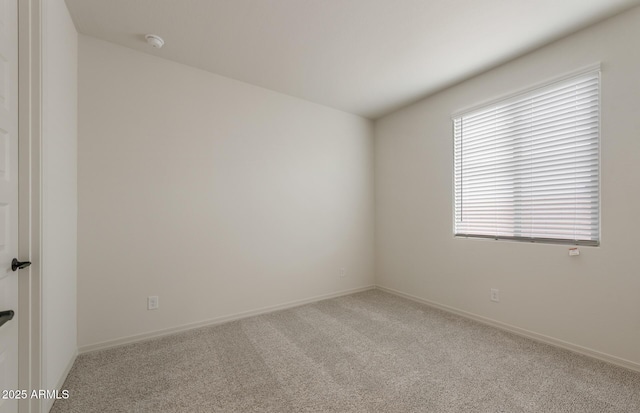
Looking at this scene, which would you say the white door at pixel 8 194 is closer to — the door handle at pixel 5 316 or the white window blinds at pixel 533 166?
the door handle at pixel 5 316

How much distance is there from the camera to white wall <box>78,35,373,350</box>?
223 cm

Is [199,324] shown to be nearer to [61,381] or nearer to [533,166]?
[61,381]

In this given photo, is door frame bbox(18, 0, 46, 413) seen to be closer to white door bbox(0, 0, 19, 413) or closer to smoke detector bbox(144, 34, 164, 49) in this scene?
white door bbox(0, 0, 19, 413)

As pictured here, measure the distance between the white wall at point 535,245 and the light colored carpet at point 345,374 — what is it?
301mm

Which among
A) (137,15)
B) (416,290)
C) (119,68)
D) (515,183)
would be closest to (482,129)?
(515,183)

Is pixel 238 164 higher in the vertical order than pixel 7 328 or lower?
higher

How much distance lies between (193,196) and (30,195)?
1324 millimetres

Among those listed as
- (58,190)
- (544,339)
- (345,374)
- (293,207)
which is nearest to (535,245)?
(544,339)

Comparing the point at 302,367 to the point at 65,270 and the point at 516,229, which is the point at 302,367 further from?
the point at 516,229

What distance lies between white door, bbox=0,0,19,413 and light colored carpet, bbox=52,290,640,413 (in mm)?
582

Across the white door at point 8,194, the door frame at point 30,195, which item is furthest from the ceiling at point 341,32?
the white door at point 8,194

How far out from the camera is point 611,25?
2012 millimetres

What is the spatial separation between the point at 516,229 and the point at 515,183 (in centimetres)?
46

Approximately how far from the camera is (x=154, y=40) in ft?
7.29
